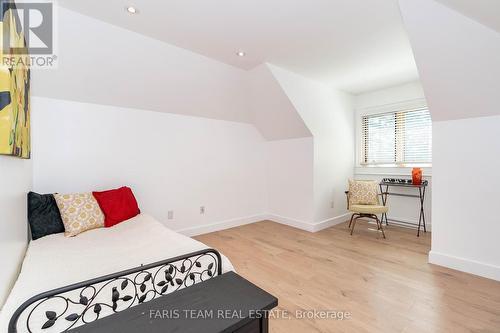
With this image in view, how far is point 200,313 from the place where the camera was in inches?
39.3

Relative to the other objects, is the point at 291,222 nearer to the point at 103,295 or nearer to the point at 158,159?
the point at 158,159

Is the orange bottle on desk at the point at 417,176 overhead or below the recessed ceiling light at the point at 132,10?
below

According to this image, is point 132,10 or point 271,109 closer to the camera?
point 132,10

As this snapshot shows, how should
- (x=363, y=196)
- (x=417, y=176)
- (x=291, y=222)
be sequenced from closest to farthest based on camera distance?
(x=417, y=176)
(x=363, y=196)
(x=291, y=222)

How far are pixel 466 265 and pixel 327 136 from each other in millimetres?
2438

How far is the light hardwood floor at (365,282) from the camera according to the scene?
1646 millimetres

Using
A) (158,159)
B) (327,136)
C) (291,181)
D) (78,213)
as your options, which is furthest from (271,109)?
(78,213)

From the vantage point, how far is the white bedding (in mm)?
1237

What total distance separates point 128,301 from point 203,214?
2.57 m

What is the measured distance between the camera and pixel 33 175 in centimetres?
233

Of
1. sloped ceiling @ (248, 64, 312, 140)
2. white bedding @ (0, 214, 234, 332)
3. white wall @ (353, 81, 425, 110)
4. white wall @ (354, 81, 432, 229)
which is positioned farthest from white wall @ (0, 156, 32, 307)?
white wall @ (353, 81, 425, 110)

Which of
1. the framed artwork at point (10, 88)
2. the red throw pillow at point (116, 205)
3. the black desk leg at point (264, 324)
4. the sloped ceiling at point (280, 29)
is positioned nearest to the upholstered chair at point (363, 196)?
the sloped ceiling at point (280, 29)

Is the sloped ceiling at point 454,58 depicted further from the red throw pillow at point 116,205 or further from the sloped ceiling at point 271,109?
the red throw pillow at point 116,205

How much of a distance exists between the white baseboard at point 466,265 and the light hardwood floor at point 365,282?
0.08 meters
